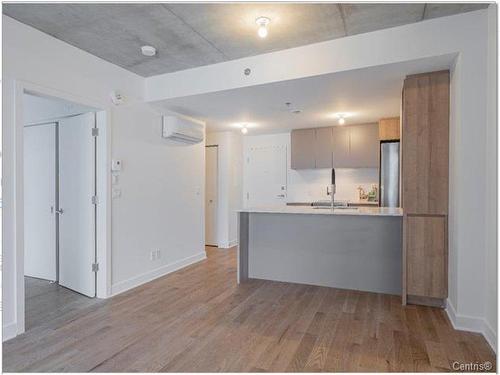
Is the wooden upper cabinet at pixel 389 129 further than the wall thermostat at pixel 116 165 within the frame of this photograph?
Yes

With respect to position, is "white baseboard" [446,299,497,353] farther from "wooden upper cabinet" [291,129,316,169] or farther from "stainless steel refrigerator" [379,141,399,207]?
"wooden upper cabinet" [291,129,316,169]

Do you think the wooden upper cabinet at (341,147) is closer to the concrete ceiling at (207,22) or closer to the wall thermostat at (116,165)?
the concrete ceiling at (207,22)

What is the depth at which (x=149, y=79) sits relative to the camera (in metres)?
4.07

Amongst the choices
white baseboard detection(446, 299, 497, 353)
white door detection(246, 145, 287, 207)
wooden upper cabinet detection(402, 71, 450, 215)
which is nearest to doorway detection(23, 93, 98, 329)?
wooden upper cabinet detection(402, 71, 450, 215)

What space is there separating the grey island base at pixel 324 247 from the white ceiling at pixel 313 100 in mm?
1404

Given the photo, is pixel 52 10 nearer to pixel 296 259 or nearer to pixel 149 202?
pixel 149 202

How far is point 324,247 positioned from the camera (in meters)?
3.86

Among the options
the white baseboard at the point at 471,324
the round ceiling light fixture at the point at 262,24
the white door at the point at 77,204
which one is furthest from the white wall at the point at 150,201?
the white baseboard at the point at 471,324

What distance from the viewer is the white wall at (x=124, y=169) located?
2.60 meters

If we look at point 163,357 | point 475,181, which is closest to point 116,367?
point 163,357

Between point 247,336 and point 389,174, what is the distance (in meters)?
3.75

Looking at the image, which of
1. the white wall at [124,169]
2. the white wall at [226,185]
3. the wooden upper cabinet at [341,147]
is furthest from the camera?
the white wall at [226,185]

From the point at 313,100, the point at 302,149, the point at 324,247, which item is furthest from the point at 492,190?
the point at 302,149

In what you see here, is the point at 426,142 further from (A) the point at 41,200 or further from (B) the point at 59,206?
(A) the point at 41,200
